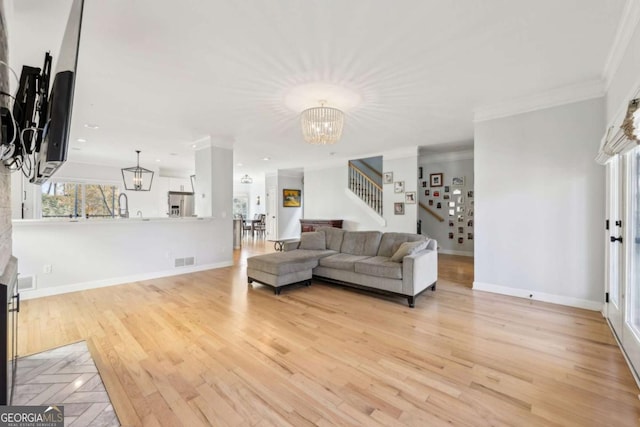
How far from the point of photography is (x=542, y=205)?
11.8 feet

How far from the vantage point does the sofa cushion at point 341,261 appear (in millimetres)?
4047

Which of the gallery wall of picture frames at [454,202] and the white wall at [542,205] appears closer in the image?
the white wall at [542,205]

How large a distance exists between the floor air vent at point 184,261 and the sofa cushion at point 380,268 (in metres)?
3.36

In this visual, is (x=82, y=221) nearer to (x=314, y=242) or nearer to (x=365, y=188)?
(x=314, y=242)

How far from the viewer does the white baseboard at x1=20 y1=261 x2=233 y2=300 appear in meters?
3.76

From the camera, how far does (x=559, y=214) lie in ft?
11.4

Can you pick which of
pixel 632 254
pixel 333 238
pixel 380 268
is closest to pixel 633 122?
pixel 632 254

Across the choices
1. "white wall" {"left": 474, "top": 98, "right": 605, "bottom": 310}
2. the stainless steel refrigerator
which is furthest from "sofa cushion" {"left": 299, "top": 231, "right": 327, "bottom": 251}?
the stainless steel refrigerator

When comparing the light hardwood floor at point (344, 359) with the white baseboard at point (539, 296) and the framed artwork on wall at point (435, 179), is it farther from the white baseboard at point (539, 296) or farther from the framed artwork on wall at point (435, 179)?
the framed artwork on wall at point (435, 179)

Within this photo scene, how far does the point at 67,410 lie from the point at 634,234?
4.31 meters

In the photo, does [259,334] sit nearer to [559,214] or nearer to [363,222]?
[559,214]

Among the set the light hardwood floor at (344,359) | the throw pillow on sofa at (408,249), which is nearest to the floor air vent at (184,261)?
the light hardwood floor at (344,359)

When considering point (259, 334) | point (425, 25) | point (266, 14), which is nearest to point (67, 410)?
point (259, 334)

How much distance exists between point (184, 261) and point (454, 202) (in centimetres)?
664
